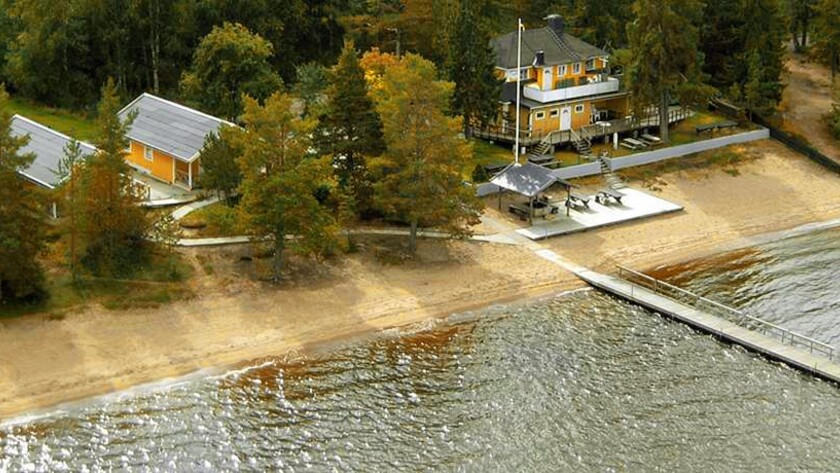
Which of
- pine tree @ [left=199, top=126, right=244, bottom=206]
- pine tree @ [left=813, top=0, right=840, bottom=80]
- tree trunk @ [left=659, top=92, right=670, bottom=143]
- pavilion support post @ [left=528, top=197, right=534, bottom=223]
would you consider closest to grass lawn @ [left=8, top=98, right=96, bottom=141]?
pine tree @ [left=199, top=126, right=244, bottom=206]

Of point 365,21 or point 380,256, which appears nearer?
point 380,256

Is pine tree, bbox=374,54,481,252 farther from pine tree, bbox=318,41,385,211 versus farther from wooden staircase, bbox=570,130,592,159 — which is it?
wooden staircase, bbox=570,130,592,159

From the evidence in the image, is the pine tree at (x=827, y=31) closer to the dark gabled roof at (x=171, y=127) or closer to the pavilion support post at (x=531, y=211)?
the pavilion support post at (x=531, y=211)

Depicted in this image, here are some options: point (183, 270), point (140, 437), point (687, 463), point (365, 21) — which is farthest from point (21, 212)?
point (365, 21)

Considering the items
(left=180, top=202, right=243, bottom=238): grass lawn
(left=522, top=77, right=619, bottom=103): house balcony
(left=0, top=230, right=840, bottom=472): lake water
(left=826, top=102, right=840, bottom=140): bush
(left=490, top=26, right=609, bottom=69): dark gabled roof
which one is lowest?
(left=0, top=230, right=840, bottom=472): lake water

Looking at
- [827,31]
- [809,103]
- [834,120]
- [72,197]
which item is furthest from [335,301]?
[827,31]

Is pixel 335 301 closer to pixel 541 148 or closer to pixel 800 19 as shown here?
pixel 541 148

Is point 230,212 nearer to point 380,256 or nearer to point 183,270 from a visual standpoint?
point 183,270

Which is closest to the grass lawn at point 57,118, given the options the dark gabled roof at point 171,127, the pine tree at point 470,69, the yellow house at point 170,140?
the dark gabled roof at point 171,127
